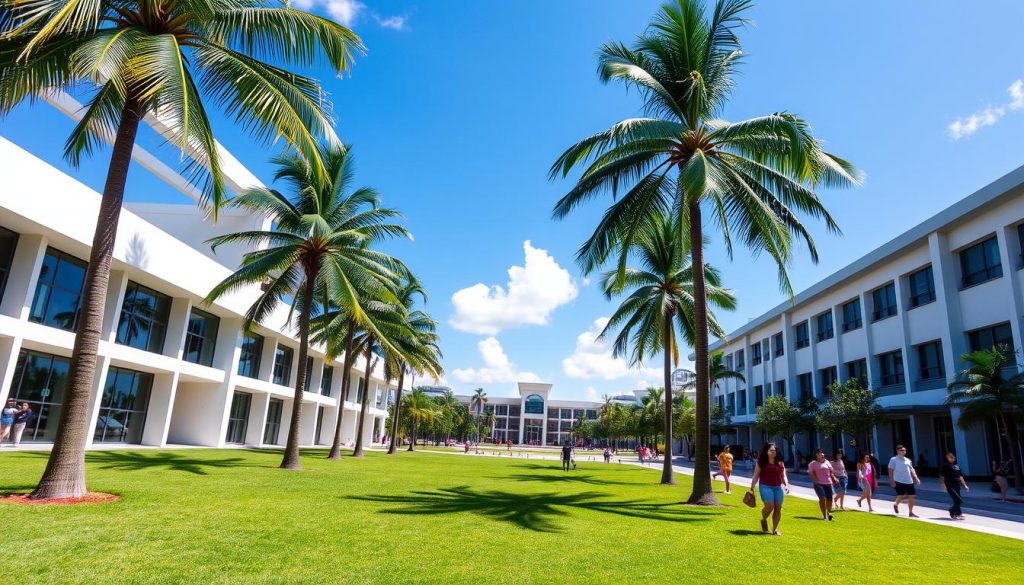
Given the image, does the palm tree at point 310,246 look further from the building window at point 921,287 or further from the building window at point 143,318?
the building window at point 921,287

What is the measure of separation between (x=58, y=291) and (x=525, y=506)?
718 inches

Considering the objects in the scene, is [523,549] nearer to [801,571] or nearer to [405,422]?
[801,571]

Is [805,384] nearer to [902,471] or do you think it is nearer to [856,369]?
[856,369]

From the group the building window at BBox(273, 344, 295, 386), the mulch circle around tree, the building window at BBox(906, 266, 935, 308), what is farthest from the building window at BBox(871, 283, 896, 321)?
the building window at BBox(273, 344, 295, 386)

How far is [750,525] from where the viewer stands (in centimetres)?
1073

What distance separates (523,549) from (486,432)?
344ft

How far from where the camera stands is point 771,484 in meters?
9.81

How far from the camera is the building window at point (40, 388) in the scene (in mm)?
19361

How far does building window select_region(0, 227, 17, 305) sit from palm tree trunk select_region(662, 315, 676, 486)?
2249cm

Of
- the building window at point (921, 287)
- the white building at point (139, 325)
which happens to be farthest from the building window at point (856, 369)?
the white building at point (139, 325)

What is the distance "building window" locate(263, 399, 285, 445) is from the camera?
37875 mm

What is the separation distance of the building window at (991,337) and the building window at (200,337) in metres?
34.7

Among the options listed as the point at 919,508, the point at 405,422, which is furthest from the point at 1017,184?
the point at 405,422

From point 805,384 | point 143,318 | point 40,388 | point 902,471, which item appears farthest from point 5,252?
point 805,384
